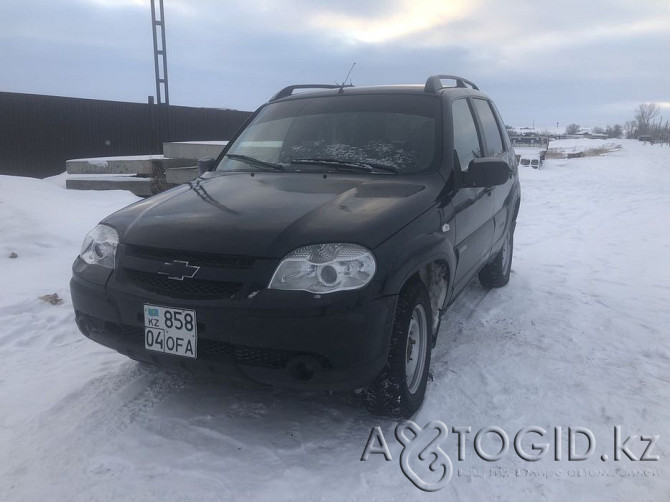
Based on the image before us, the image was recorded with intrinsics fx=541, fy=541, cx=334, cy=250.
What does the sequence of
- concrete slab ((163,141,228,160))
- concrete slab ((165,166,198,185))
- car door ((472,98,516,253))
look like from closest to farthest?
car door ((472,98,516,253)) → concrete slab ((165,166,198,185)) → concrete slab ((163,141,228,160))

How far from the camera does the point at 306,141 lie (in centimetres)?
368

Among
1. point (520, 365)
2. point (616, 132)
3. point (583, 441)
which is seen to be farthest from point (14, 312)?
point (616, 132)

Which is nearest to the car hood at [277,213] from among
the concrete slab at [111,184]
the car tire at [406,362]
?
the car tire at [406,362]

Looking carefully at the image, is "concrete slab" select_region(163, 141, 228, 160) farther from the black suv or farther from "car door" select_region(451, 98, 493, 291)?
the black suv

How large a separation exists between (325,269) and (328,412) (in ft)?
3.08

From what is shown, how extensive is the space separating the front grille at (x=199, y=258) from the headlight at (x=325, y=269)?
0.56 ft

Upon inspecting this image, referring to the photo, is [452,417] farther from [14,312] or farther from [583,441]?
[14,312]

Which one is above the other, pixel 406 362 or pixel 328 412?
pixel 406 362

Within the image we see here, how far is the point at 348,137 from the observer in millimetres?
3594

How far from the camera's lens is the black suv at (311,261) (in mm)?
2346

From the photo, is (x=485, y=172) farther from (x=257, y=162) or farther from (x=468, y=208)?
(x=257, y=162)

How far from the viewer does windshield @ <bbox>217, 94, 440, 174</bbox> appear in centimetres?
339

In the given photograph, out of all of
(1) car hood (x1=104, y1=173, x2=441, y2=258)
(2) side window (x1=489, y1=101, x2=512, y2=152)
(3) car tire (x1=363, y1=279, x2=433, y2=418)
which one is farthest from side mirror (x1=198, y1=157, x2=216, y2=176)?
(2) side window (x1=489, y1=101, x2=512, y2=152)

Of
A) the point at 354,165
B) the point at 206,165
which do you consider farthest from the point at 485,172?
the point at 206,165
